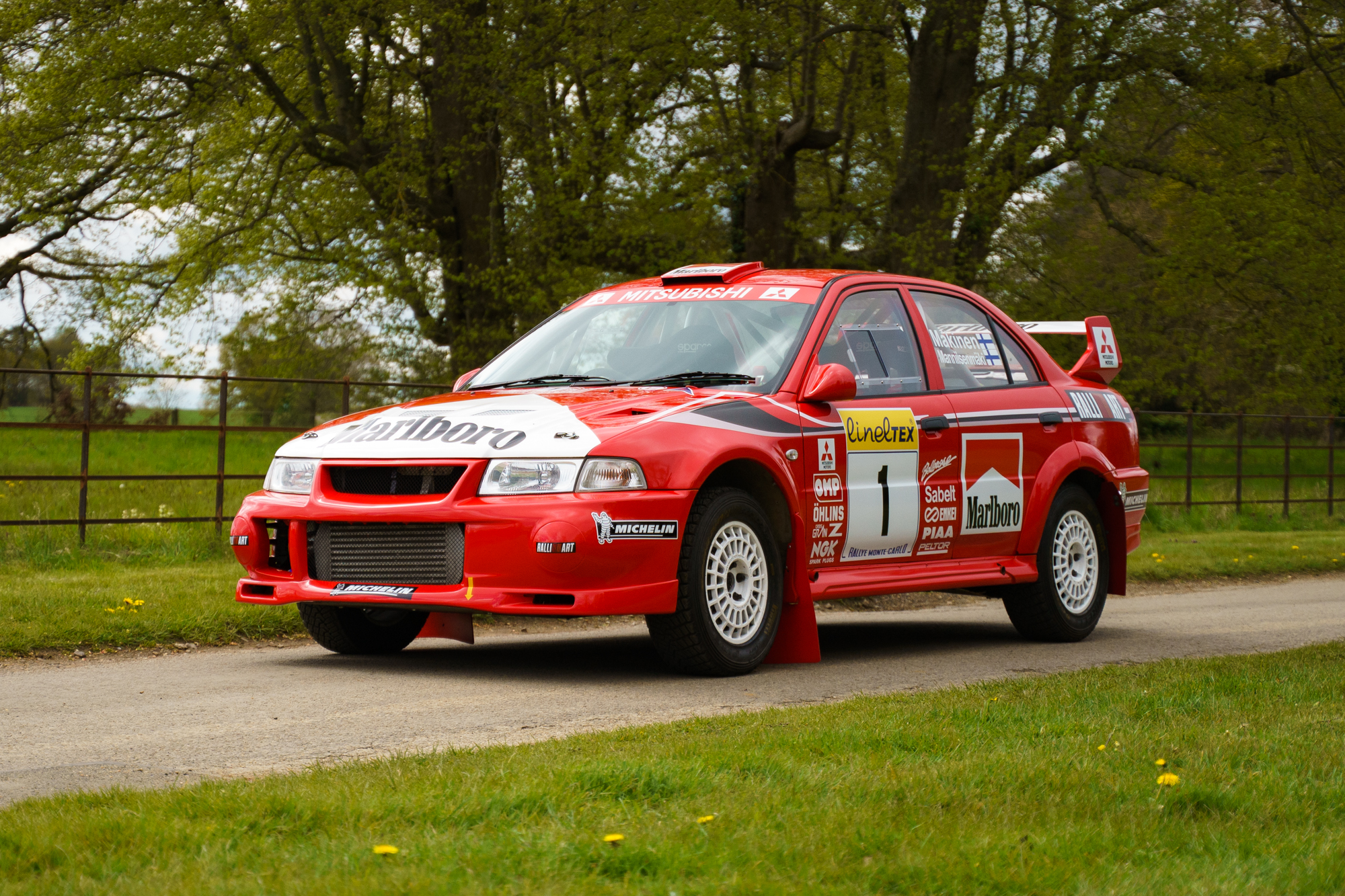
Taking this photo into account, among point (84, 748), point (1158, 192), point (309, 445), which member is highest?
point (1158, 192)

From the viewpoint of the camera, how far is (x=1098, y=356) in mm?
10211

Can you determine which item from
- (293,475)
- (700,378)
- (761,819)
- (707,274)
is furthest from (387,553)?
(761,819)

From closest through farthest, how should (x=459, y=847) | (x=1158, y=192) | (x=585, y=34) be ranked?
(x=459, y=847) < (x=585, y=34) < (x=1158, y=192)

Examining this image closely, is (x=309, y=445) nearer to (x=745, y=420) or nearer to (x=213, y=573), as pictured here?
(x=745, y=420)

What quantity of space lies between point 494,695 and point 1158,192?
18277 mm

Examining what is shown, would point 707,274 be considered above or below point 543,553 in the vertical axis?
above

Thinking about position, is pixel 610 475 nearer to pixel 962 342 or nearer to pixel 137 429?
pixel 962 342

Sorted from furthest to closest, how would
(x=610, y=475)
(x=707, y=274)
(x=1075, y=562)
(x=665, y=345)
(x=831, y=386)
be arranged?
(x=1075, y=562)
(x=707, y=274)
(x=665, y=345)
(x=831, y=386)
(x=610, y=475)

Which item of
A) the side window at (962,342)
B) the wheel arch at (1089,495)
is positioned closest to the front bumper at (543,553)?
the side window at (962,342)

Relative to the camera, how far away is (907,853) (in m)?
3.69

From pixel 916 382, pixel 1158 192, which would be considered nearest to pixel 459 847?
pixel 916 382

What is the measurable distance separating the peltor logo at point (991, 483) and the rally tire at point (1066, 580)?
1.21ft

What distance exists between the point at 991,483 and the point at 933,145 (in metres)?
13.1

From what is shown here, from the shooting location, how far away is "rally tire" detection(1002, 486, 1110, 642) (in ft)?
30.7
